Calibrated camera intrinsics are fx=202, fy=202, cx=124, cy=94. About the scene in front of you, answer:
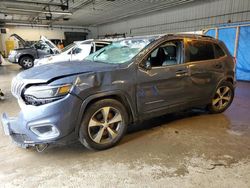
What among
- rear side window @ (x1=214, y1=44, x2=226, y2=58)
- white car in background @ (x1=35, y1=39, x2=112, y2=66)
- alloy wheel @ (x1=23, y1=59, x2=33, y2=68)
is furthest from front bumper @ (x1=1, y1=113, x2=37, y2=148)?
alloy wheel @ (x1=23, y1=59, x2=33, y2=68)

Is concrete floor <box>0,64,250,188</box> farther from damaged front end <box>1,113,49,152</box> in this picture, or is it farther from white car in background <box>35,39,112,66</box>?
white car in background <box>35,39,112,66</box>

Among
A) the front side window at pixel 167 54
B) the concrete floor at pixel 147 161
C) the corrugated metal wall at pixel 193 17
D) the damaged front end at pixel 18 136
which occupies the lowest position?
the concrete floor at pixel 147 161

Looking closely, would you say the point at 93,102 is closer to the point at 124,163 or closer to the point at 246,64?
the point at 124,163

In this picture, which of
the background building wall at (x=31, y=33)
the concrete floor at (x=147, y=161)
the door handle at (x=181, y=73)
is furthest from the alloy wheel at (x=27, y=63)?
the background building wall at (x=31, y=33)

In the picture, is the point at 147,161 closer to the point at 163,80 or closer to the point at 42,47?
the point at 163,80

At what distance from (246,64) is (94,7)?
30.9ft

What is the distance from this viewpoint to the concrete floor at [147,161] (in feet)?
6.82

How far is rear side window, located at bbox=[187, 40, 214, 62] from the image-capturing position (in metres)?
3.37

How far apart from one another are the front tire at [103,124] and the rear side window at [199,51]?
157 centimetres

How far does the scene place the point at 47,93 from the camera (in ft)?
7.38

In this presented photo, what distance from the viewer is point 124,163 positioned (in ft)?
7.85

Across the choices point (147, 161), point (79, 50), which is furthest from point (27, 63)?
point (147, 161)

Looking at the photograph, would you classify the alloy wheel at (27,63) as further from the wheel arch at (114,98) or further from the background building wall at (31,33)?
the background building wall at (31,33)

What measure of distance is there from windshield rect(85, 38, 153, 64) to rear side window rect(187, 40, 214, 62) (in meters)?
0.76
